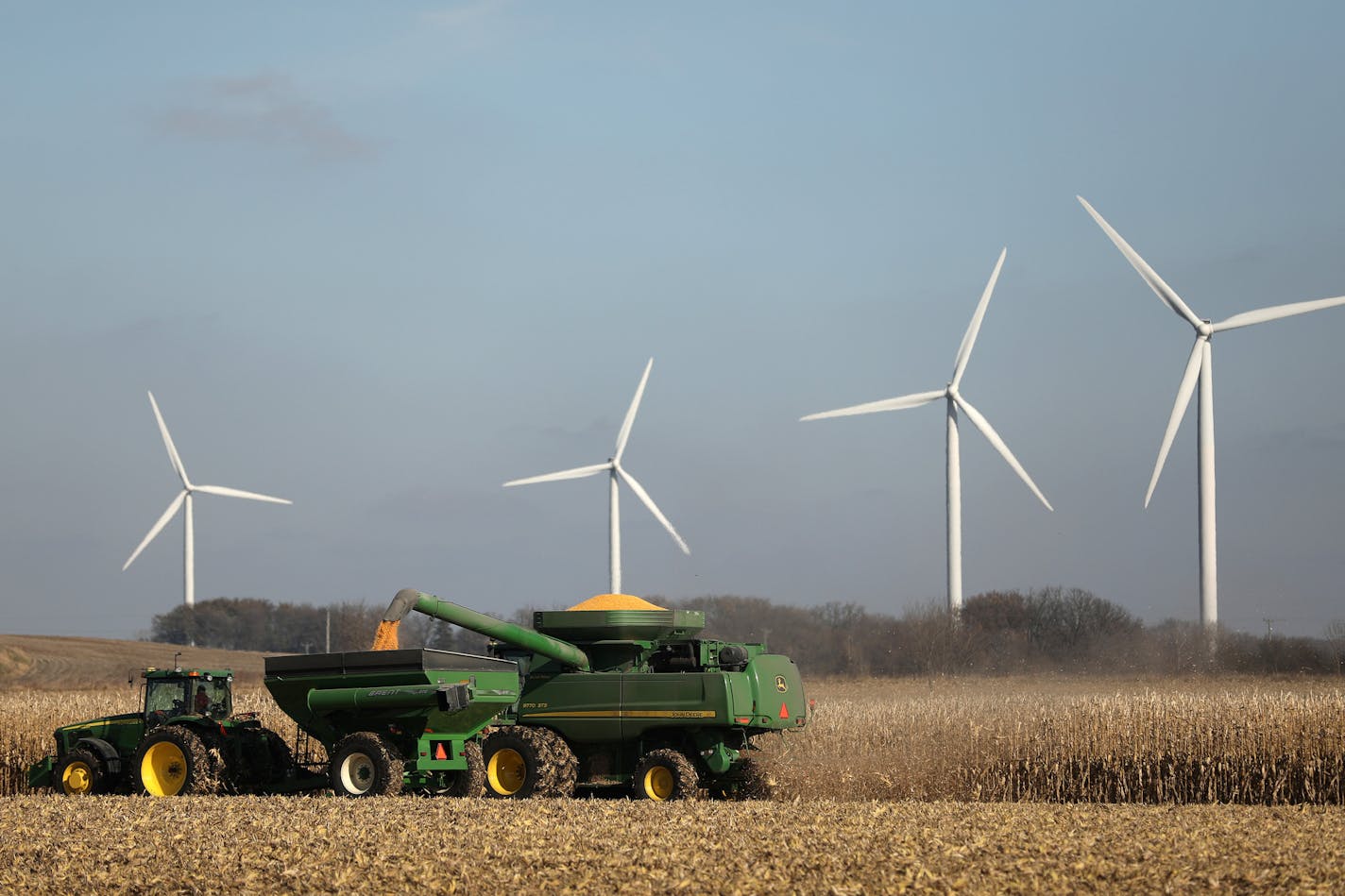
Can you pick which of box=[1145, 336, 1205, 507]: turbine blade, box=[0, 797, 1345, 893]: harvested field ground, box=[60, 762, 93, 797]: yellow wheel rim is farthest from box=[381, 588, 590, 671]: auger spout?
box=[1145, 336, 1205, 507]: turbine blade

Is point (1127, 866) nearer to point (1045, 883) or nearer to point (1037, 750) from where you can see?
point (1045, 883)

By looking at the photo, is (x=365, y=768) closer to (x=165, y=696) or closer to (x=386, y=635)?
(x=386, y=635)

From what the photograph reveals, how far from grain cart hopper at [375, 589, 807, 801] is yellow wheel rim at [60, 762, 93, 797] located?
14.1 feet

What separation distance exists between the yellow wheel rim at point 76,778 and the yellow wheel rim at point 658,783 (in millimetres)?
7339

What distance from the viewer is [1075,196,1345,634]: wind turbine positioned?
36219 millimetres

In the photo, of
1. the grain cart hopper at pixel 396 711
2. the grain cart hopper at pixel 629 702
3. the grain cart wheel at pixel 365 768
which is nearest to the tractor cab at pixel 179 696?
the grain cart hopper at pixel 396 711

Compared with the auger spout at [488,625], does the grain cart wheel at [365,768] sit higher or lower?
lower

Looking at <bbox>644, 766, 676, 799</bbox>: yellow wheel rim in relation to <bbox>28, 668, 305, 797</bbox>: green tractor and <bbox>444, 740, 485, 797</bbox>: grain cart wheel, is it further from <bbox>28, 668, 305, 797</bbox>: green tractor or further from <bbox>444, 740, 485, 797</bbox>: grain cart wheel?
<bbox>28, 668, 305, 797</bbox>: green tractor

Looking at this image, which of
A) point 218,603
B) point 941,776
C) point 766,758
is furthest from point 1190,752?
point 218,603

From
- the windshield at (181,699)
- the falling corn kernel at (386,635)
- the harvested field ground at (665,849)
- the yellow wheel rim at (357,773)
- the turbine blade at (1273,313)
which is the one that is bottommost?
the harvested field ground at (665,849)

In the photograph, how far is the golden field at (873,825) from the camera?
1216 cm

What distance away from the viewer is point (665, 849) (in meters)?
13.2

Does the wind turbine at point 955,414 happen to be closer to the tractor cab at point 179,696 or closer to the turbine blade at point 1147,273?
the turbine blade at point 1147,273

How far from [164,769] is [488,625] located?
4.47 m
